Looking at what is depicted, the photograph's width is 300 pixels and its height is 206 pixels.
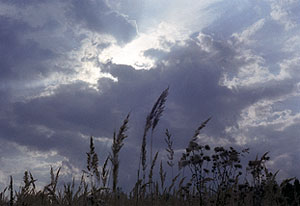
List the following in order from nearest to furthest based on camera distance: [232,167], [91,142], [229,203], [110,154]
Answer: [110,154] < [91,142] < [232,167] < [229,203]

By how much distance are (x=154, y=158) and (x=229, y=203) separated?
3.25 m

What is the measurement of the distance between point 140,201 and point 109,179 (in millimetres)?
1394

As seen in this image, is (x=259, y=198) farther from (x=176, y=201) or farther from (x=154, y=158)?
(x=154, y=158)

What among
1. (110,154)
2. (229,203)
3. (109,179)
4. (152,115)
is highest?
(152,115)

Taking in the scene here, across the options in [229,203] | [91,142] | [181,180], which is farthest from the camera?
[229,203]

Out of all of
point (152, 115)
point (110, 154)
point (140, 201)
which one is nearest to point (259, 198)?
point (140, 201)

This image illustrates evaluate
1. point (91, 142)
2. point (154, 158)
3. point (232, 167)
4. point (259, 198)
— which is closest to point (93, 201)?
point (91, 142)

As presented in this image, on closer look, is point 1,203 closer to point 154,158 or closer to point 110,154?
point 110,154

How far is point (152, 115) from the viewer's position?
528 centimetres

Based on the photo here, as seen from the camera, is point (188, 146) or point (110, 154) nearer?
point (110, 154)

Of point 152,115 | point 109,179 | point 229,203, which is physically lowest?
point 229,203

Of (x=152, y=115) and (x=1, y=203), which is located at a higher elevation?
(x=152, y=115)

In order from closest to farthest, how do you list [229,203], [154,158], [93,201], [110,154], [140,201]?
[93,201] → [110,154] → [154,158] → [140,201] → [229,203]

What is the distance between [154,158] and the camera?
5770mm
